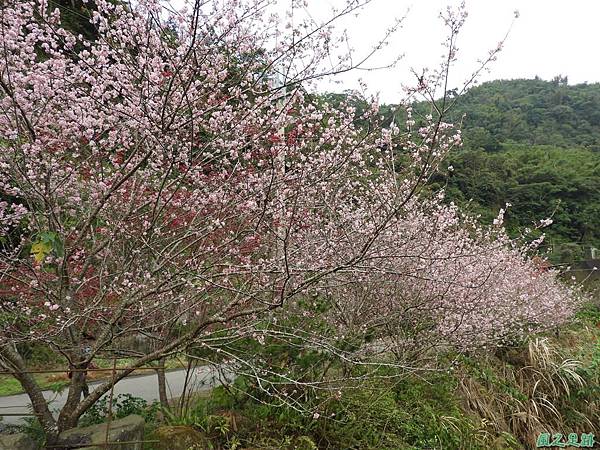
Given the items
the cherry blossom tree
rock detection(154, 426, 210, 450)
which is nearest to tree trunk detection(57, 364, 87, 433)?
the cherry blossom tree

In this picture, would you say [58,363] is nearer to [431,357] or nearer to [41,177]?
[41,177]

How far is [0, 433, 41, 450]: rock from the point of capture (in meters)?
2.87

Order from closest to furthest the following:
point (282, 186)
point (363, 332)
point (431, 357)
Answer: point (282, 186) → point (363, 332) → point (431, 357)

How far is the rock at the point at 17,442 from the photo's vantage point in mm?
2869

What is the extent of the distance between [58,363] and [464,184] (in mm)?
16777

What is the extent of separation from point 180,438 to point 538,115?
1387 inches

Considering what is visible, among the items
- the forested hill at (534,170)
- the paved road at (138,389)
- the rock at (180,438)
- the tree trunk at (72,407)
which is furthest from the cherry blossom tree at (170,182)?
the forested hill at (534,170)

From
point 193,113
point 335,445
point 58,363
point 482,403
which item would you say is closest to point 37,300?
point 193,113

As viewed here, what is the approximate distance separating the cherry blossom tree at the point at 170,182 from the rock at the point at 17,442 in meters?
0.12

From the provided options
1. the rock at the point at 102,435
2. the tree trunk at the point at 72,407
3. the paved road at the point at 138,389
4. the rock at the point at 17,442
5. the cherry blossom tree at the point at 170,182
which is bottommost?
the paved road at the point at 138,389

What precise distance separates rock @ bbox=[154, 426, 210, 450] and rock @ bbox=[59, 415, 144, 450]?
0.14 metres

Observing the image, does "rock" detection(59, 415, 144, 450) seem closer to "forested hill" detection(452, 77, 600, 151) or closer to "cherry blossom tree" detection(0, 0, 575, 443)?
"cherry blossom tree" detection(0, 0, 575, 443)

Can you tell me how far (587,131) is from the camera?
31734 mm

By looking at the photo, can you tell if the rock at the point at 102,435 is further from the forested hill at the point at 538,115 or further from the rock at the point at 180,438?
the forested hill at the point at 538,115
